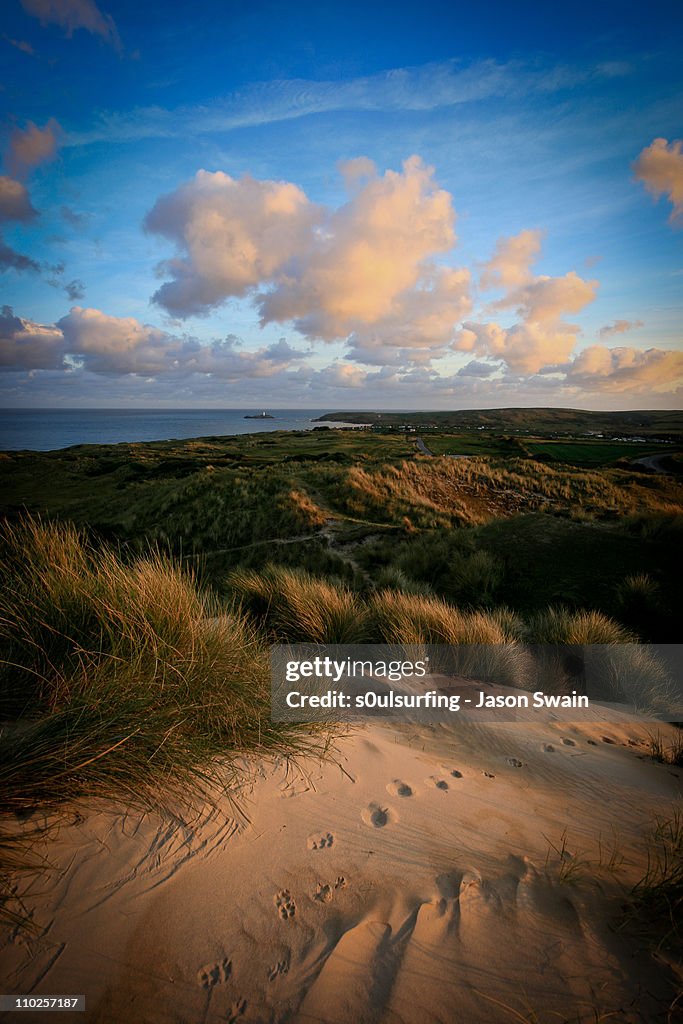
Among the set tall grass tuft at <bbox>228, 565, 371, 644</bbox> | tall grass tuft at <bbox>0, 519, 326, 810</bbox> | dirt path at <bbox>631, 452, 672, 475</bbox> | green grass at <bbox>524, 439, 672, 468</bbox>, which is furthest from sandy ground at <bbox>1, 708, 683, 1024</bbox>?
A: dirt path at <bbox>631, 452, 672, 475</bbox>

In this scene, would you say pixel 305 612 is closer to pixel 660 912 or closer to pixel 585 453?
pixel 660 912

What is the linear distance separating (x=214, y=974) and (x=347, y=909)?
64cm

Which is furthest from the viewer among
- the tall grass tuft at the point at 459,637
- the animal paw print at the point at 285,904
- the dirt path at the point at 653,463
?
the dirt path at the point at 653,463

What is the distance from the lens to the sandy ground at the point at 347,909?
1.59 metres

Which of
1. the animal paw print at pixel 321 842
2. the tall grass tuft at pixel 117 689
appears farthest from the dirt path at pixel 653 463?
the animal paw print at pixel 321 842

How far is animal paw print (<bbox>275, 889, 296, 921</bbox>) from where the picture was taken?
1913mm

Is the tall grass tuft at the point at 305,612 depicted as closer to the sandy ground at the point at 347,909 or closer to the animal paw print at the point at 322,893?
the sandy ground at the point at 347,909

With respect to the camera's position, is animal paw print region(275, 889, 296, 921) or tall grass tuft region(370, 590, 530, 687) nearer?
animal paw print region(275, 889, 296, 921)

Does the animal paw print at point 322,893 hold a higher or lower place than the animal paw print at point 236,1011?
lower

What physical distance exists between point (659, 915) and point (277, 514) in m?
14.1

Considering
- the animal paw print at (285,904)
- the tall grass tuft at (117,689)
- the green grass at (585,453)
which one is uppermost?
the green grass at (585,453)

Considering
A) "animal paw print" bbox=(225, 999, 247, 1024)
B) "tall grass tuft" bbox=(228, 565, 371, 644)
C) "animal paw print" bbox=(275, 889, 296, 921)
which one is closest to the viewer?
"animal paw print" bbox=(225, 999, 247, 1024)

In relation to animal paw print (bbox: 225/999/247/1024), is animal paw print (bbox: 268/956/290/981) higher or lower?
lower

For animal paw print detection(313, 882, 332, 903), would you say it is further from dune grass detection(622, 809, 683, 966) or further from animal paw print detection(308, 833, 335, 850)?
dune grass detection(622, 809, 683, 966)
